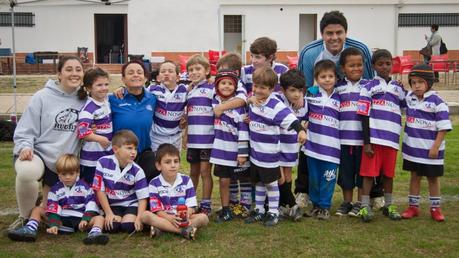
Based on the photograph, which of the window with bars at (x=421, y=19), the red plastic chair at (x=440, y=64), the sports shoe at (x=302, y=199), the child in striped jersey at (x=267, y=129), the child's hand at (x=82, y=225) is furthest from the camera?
the window with bars at (x=421, y=19)

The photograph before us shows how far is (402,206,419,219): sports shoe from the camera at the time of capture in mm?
6020

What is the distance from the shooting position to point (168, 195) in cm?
559

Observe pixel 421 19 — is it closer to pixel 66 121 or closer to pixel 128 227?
pixel 66 121

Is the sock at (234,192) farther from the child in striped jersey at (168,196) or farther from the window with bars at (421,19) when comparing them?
the window with bars at (421,19)

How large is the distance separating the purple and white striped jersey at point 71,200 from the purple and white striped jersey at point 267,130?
158 cm

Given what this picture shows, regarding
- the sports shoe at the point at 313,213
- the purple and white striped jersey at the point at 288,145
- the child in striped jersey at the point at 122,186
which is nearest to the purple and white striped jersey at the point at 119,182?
the child in striped jersey at the point at 122,186

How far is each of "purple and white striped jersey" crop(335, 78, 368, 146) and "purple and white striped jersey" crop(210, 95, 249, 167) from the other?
979mm

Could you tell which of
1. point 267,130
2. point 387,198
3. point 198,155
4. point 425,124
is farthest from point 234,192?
point 425,124

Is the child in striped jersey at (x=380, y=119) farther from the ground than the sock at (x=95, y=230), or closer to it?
farther from the ground

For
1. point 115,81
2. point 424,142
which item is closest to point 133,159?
point 424,142

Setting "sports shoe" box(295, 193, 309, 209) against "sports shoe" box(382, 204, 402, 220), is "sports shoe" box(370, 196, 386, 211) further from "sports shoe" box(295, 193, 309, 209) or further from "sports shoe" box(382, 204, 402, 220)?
"sports shoe" box(295, 193, 309, 209)

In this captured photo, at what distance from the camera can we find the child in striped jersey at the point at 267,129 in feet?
18.6

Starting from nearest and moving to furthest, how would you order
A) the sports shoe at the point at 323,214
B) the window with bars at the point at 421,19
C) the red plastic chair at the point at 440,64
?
the sports shoe at the point at 323,214, the red plastic chair at the point at 440,64, the window with bars at the point at 421,19

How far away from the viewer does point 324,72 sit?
234 inches
